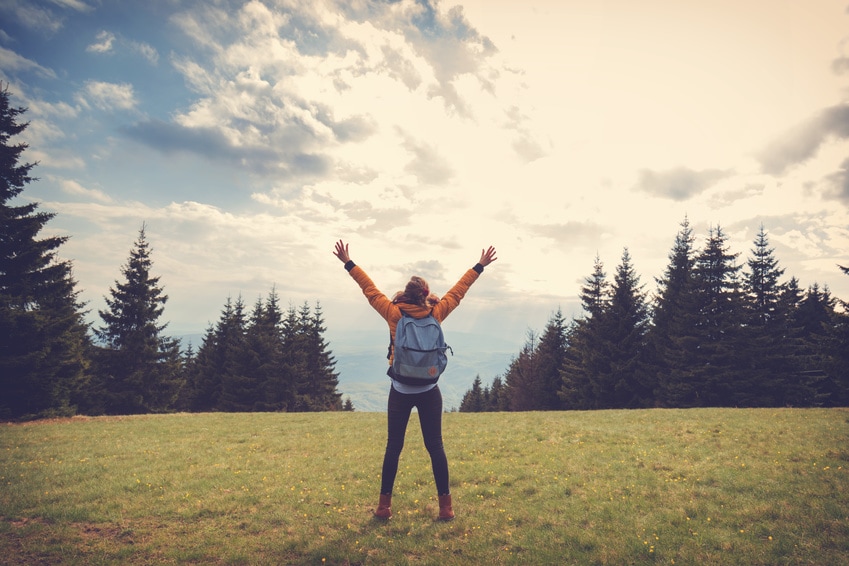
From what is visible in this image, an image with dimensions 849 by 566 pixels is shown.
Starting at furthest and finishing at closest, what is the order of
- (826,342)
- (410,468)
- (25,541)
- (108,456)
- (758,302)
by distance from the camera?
(758,302) → (826,342) → (108,456) → (410,468) → (25,541)

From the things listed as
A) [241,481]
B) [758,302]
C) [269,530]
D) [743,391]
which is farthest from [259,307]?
[758,302]

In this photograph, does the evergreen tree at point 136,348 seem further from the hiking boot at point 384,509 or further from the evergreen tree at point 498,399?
the evergreen tree at point 498,399

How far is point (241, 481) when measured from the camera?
9.36m

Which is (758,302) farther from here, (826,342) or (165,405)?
(165,405)

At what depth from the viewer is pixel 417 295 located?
6.42 m

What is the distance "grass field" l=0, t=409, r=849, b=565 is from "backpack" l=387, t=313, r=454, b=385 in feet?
8.00

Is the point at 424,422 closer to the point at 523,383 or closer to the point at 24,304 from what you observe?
the point at 24,304

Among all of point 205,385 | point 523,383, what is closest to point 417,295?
point 205,385

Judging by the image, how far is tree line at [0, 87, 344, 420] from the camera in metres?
21.1

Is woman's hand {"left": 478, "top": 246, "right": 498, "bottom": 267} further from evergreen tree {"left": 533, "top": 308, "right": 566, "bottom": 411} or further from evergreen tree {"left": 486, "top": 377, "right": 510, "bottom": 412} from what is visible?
evergreen tree {"left": 486, "top": 377, "right": 510, "bottom": 412}

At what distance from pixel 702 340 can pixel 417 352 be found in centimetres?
3637

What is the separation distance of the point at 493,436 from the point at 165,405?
115 feet

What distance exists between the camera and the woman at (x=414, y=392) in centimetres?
623

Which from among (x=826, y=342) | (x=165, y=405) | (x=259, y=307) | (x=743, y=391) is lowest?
(x=165, y=405)
